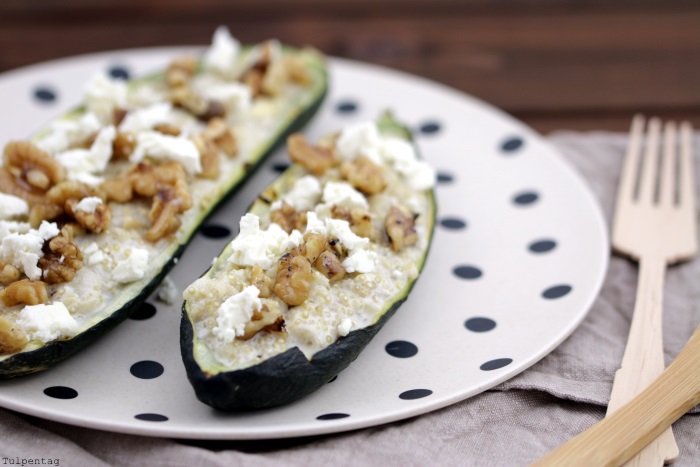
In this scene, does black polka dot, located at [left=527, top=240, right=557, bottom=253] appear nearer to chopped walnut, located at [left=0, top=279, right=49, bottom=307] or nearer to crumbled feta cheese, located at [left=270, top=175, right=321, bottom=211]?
crumbled feta cheese, located at [left=270, top=175, right=321, bottom=211]

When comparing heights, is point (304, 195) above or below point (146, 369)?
above

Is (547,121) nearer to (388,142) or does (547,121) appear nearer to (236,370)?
(388,142)

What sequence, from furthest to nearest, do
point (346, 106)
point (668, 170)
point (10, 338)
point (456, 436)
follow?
point (346, 106) < point (668, 170) < point (456, 436) < point (10, 338)

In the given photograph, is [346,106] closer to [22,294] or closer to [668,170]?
[668,170]

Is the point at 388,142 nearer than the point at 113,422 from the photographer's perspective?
No

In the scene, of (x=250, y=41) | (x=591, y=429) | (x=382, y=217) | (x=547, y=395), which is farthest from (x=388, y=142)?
(x=250, y=41)

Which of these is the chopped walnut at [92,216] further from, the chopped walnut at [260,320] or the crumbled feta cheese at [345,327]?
the crumbled feta cheese at [345,327]

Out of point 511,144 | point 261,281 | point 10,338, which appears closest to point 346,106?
point 511,144
